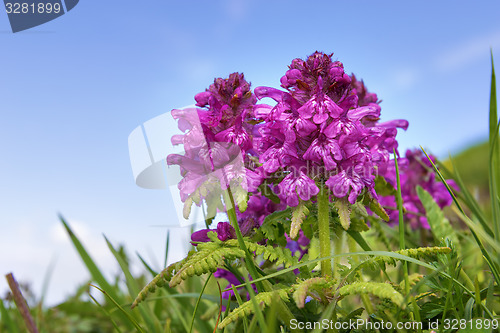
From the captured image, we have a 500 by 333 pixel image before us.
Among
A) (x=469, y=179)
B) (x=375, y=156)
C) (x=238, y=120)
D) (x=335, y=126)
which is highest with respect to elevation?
(x=238, y=120)

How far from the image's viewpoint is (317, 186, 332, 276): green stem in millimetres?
2189

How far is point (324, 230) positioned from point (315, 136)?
0.49m

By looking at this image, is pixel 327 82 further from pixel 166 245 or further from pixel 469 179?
pixel 469 179

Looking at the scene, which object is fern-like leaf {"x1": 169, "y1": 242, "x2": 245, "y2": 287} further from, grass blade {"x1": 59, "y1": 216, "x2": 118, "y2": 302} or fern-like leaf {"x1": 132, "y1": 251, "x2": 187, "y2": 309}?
grass blade {"x1": 59, "y1": 216, "x2": 118, "y2": 302}

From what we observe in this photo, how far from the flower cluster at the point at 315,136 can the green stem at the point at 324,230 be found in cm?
6

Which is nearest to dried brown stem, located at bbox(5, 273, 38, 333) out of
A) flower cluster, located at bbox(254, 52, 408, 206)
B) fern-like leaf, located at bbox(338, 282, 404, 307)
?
flower cluster, located at bbox(254, 52, 408, 206)

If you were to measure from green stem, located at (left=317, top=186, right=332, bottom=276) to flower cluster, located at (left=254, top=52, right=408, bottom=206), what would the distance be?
62 mm

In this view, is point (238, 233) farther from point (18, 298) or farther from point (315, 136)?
point (18, 298)

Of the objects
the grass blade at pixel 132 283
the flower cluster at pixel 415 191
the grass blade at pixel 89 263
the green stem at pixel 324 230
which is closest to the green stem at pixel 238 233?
the green stem at pixel 324 230

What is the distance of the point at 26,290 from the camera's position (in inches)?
159

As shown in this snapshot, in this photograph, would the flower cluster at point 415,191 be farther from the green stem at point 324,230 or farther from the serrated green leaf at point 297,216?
the serrated green leaf at point 297,216

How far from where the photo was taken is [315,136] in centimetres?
228

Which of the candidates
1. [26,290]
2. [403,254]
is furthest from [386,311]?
[26,290]

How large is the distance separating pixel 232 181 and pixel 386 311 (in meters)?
1.01
